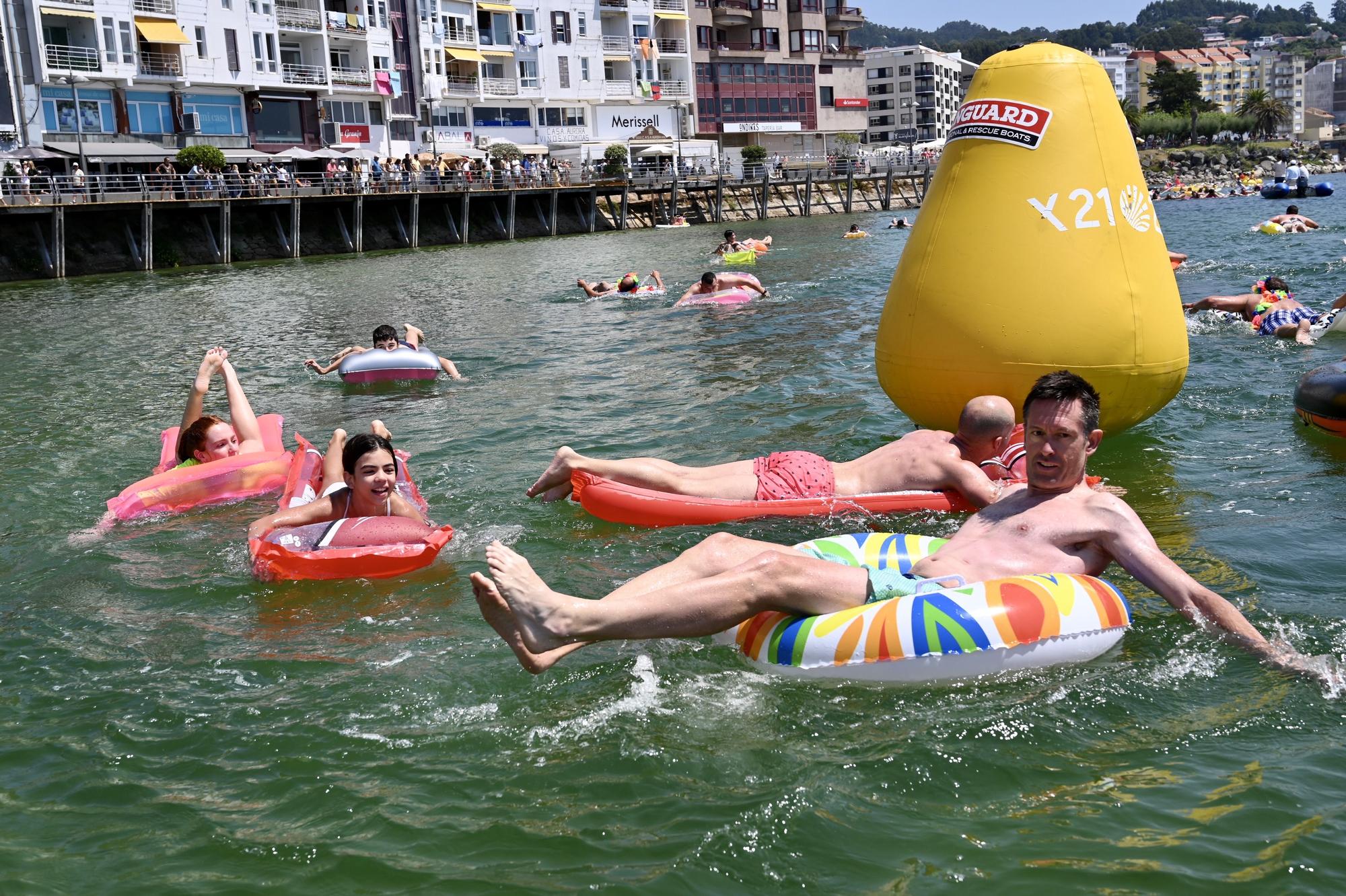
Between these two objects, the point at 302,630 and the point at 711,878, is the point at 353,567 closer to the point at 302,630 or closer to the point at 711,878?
the point at 302,630

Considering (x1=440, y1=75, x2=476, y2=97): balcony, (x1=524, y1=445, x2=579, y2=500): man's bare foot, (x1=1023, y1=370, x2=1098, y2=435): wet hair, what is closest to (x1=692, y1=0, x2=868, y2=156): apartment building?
(x1=440, y1=75, x2=476, y2=97): balcony

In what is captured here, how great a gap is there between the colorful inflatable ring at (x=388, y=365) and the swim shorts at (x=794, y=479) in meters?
6.97

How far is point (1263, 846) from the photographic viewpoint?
155 inches

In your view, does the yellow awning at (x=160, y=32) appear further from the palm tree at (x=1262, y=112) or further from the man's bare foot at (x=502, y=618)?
the palm tree at (x=1262, y=112)

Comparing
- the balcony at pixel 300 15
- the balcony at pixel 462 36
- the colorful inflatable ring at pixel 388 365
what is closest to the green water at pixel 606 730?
the colorful inflatable ring at pixel 388 365

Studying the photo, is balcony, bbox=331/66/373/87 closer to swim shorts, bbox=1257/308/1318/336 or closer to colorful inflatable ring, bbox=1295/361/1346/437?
swim shorts, bbox=1257/308/1318/336

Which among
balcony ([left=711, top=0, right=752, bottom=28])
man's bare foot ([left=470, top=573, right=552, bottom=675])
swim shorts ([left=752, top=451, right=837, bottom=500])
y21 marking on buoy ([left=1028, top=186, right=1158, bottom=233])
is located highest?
balcony ([left=711, top=0, right=752, bottom=28])

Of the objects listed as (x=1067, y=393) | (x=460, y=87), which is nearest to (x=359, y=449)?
(x=1067, y=393)

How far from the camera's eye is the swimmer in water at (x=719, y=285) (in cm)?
2036

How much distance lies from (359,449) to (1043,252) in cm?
444

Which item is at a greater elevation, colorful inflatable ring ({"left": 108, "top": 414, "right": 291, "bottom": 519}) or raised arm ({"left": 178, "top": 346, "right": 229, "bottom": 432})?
raised arm ({"left": 178, "top": 346, "right": 229, "bottom": 432})

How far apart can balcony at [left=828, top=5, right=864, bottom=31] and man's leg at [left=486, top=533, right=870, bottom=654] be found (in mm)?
85326

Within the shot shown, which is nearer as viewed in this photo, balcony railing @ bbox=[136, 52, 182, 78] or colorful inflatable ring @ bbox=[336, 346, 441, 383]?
colorful inflatable ring @ bbox=[336, 346, 441, 383]

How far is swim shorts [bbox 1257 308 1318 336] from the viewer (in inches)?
555
